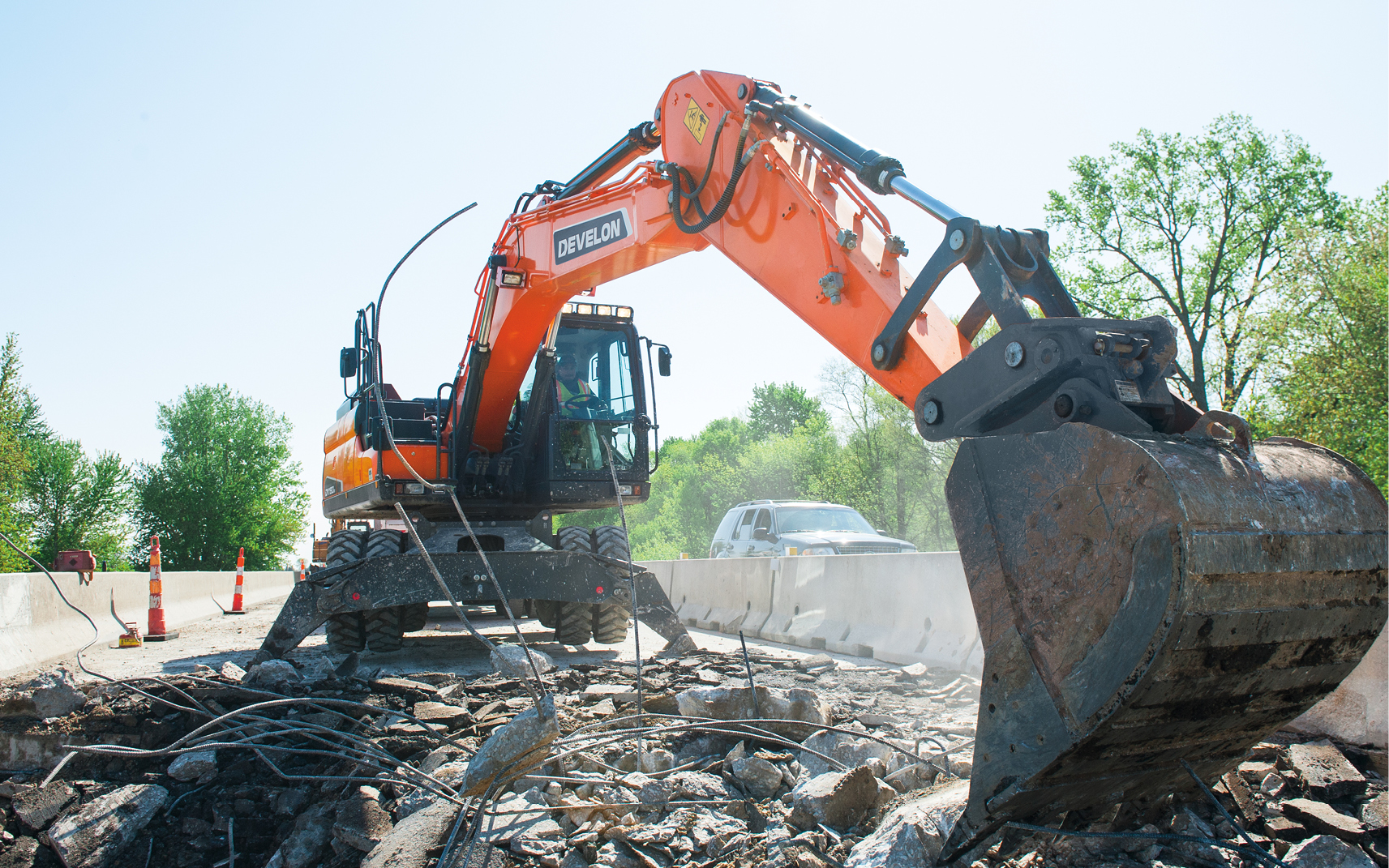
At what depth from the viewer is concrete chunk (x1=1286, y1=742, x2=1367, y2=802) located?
3746 mm

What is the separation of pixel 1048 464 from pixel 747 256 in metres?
2.72

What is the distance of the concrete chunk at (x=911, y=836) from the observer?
118 inches

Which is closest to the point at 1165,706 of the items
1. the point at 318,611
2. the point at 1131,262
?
the point at 318,611

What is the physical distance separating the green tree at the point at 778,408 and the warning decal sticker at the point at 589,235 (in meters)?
90.5

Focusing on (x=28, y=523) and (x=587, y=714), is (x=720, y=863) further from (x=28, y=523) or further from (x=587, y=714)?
(x=28, y=523)

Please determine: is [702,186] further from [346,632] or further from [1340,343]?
[1340,343]

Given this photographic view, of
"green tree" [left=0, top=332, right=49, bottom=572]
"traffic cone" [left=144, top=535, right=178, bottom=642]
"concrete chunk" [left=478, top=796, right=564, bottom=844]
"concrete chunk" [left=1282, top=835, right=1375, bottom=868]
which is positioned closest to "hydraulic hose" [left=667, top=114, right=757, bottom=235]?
"concrete chunk" [left=478, top=796, right=564, bottom=844]

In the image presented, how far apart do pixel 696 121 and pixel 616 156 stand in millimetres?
2006

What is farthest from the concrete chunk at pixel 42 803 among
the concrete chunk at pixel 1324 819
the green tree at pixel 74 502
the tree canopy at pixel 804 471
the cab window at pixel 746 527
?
the green tree at pixel 74 502

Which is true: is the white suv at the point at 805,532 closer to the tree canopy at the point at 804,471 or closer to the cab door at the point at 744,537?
the cab door at the point at 744,537

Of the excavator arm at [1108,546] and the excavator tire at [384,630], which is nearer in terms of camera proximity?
the excavator arm at [1108,546]

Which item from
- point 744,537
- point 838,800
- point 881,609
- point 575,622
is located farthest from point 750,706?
point 744,537

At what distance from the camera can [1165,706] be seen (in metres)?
2.57

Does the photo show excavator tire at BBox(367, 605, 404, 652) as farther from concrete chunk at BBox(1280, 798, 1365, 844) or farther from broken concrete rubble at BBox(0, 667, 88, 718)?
concrete chunk at BBox(1280, 798, 1365, 844)
